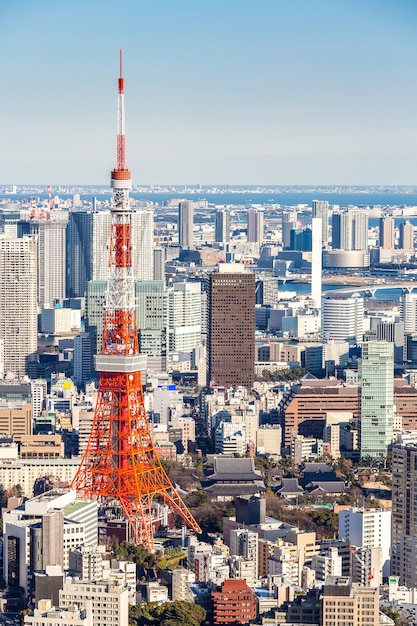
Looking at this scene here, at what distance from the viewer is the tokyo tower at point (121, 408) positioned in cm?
1733

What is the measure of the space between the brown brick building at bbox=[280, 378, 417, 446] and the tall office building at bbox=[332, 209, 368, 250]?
A: 30.7m

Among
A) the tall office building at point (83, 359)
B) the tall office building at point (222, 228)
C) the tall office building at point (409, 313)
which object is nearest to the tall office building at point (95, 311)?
the tall office building at point (83, 359)

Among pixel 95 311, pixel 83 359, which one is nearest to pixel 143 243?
pixel 95 311

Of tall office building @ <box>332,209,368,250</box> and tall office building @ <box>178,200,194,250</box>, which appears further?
tall office building @ <box>178,200,194,250</box>

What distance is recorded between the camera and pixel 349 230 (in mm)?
53906

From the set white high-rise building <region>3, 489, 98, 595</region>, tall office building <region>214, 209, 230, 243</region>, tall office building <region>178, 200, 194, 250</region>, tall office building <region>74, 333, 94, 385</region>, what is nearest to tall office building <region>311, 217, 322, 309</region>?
tall office building <region>178, 200, 194, 250</region>

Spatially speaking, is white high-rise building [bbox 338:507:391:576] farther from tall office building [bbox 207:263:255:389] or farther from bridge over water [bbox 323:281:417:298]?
bridge over water [bbox 323:281:417:298]

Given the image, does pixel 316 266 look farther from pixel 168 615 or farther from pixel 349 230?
pixel 168 615

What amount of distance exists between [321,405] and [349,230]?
3162 cm

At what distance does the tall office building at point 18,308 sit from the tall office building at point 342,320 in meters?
4.83

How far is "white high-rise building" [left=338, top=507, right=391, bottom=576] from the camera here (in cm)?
1527

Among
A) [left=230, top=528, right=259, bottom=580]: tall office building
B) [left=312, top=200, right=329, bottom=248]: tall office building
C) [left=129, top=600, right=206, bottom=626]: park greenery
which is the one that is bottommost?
[left=129, top=600, right=206, bottom=626]: park greenery

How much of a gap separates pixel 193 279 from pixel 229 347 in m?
12.3

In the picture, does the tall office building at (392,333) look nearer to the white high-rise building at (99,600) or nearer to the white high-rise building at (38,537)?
the white high-rise building at (38,537)
